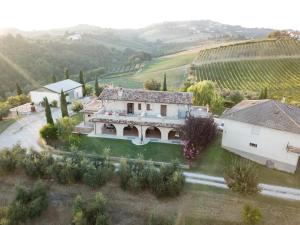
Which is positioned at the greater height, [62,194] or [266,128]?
[266,128]

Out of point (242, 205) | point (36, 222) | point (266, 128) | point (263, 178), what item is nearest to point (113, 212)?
point (36, 222)

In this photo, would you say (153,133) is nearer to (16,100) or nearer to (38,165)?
(38,165)

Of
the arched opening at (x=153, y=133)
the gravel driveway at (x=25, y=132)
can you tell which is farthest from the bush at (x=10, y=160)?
the arched opening at (x=153, y=133)

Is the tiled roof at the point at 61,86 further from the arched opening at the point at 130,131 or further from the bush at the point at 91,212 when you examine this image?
the bush at the point at 91,212

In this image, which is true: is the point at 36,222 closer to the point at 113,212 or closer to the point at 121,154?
the point at 113,212

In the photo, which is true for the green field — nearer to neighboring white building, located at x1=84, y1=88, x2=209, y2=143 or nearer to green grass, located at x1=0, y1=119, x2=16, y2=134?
neighboring white building, located at x1=84, y1=88, x2=209, y2=143

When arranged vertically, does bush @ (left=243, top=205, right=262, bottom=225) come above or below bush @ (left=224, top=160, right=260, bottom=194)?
below

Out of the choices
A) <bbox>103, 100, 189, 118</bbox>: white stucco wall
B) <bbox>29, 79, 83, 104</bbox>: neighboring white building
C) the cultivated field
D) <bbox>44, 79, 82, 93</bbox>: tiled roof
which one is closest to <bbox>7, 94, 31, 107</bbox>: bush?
<bbox>29, 79, 83, 104</bbox>: neighboring white building
